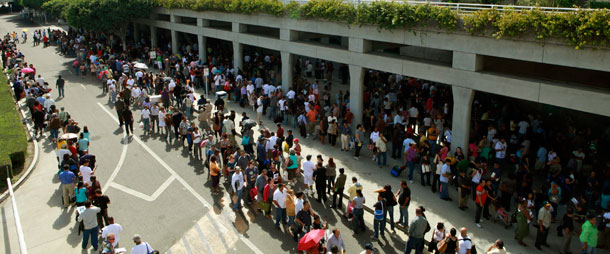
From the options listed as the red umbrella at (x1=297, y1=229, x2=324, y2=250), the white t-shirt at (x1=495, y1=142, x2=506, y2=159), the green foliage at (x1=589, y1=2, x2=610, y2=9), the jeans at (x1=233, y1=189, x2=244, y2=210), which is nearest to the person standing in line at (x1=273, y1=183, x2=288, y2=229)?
the jeans at (x1=233, y1=189, x2=244, y2=210)

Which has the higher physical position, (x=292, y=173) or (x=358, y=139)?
(x=358, y=139)

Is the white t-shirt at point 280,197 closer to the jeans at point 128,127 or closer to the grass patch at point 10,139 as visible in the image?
the grass patch at point 10,139

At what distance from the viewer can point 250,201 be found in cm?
1497

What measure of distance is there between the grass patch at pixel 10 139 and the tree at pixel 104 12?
37.6 feet

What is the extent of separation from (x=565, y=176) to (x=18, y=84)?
25.8 m

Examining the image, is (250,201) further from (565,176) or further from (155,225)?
(565,176)

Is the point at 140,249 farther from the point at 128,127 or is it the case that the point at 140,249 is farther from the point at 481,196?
the point at 128,127

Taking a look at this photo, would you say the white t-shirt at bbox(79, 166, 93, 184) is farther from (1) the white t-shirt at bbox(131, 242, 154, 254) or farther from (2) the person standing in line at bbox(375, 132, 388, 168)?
(2) the person standing in line at bbox(375, 132, 388, 168)

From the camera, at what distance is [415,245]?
11.7m

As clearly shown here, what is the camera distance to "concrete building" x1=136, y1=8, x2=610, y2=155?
48.2ft

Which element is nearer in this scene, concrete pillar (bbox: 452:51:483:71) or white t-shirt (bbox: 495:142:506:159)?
white t-shirt (bbox: 495:142:506:159)

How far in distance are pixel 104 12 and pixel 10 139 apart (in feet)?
63.0

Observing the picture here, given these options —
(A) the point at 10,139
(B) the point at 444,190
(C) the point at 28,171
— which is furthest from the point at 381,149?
(A) the point at 10,139

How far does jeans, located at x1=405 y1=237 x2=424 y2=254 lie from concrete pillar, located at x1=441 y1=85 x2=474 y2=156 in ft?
22.2
